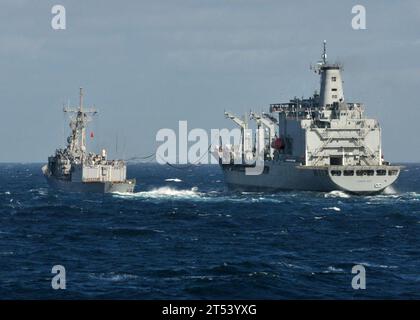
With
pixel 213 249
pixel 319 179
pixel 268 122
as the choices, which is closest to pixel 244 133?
pixel 268 122

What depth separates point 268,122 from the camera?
12006cm

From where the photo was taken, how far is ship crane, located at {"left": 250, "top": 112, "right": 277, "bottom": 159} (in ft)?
383

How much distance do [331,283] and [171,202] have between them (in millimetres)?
54747

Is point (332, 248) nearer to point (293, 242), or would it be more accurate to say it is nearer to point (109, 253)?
point (293, 242)

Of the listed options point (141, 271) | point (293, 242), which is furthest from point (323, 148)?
point (141, 271)

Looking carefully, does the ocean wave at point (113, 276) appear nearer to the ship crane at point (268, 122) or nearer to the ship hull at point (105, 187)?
the ship hull at point (105, 187)

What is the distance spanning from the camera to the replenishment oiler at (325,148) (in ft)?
309

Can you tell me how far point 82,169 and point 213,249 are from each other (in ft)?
208

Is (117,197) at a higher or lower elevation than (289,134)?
lower

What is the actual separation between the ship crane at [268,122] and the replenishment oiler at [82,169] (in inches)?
831

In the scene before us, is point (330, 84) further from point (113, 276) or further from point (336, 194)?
point (113, 276)

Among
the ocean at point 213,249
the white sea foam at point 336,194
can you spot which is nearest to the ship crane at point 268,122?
the white sea foam at point 336,194

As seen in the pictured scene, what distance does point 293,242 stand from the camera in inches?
2143

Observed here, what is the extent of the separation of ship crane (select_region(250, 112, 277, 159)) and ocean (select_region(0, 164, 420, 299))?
97.8 feet
